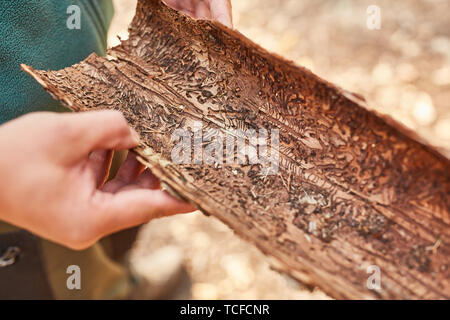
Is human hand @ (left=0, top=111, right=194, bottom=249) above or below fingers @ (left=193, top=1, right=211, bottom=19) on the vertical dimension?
below

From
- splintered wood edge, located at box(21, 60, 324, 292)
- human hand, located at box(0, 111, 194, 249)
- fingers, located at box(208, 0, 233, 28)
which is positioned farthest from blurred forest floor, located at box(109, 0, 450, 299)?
human hand, located at box(0, 111, 194, 249)

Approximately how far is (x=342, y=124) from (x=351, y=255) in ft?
1.17

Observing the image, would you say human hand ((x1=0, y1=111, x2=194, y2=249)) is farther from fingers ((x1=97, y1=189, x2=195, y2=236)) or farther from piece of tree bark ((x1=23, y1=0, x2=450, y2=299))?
piece of tree bark ((x1=23, y1=0, x2=450, y2=299))

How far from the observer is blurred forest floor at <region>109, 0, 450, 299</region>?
190 cm

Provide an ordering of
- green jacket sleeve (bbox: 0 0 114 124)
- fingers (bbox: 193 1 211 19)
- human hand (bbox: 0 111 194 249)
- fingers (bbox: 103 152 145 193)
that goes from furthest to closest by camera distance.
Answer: fingers (bbox: 193 1 211 19)
green jacket sleeve (bbox: 0 0 114 124)
fingers (bbox: 103 152 145 193)
human hand (bbox: 0 111 194 249)

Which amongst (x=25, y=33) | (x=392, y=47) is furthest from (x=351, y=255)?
(x=392, y=47)

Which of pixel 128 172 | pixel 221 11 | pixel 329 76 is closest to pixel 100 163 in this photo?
pixel 128 172

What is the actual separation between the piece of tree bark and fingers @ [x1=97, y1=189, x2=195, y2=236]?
0.05 metres

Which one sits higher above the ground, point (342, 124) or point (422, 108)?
point (422, 108)

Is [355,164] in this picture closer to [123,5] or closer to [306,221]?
[306,221]

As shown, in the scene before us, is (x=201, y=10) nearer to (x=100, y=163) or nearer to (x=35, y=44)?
(x=35, y=44)

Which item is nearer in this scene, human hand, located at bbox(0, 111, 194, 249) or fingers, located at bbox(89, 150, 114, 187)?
human hand, located at bbox(0, 111, 194, 249)

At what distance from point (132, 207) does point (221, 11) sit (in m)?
0.85

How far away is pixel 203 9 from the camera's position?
1466mm
